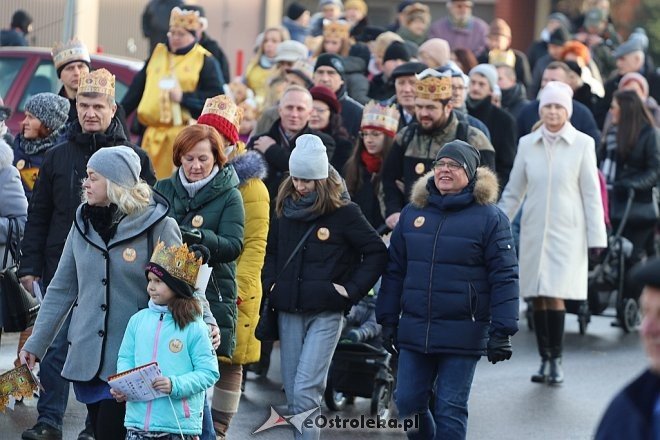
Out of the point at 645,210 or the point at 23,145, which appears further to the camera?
the point at 645,210

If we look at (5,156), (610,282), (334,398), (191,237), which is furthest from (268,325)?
(610,282)

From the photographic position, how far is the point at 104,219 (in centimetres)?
793

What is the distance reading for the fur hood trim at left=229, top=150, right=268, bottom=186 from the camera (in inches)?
369

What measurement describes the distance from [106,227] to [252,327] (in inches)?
68.5

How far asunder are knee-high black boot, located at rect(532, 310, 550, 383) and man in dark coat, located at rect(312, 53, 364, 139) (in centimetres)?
215

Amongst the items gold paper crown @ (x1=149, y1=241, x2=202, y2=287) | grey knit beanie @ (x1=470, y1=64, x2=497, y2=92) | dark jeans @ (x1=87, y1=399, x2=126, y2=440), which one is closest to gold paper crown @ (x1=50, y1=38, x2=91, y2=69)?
gold paper crown @ (x1=149, y1=241, x2=202, y2=287)

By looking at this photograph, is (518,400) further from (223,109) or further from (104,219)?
(104,219)

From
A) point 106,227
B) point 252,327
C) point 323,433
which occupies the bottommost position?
point 323,433

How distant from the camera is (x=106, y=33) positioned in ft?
83.6

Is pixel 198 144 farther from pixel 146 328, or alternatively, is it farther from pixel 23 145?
pixel 23 145

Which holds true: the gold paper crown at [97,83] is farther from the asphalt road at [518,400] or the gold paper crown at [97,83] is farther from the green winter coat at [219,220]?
the asphalt road at [518,400]

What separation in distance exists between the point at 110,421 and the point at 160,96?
6096mm

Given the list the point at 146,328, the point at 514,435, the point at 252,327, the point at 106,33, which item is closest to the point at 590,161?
the point at 514,435

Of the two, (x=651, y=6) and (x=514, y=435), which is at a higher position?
(x=651, y=6)
